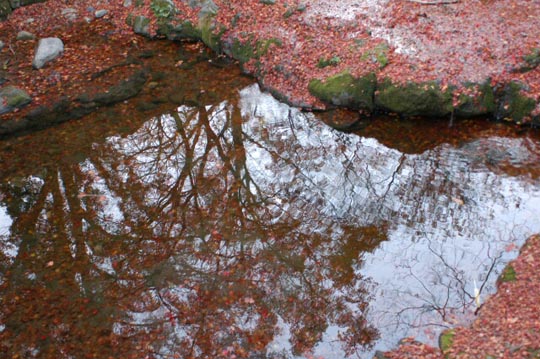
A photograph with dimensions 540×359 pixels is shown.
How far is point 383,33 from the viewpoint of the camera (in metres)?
12.3

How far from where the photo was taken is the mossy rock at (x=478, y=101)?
10492 mm

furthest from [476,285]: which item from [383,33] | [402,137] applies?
[383,33]

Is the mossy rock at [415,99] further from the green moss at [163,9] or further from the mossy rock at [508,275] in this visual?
the green moss at [163,9]

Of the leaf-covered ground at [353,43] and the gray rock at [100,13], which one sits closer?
the leaf-covered ground at [353,43]

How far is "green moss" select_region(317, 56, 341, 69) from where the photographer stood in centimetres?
1188

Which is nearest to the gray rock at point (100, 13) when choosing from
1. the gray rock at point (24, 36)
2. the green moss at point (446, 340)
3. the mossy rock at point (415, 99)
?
the gray rock at point (24, 36)

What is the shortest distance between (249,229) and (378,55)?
531cm

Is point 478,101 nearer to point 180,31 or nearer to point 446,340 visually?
point 446,340

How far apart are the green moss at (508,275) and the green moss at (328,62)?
20.7 feet

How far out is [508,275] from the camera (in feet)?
23.4

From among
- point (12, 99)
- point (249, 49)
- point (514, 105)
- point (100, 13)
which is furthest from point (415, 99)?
point (100, 13)

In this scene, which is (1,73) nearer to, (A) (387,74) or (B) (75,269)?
(B) (75,269)

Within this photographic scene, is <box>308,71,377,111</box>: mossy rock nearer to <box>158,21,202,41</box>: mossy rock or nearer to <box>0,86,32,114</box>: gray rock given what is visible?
<box>158,21,202,41</box>: mossy rock

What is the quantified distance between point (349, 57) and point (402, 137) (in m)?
2.51
